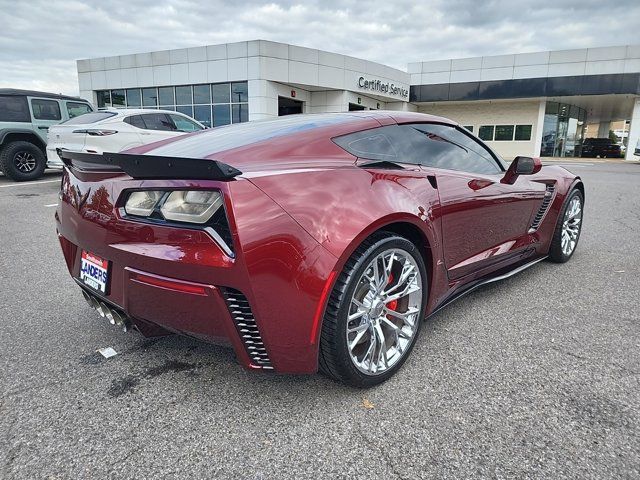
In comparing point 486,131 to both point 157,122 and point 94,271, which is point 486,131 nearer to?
point 157,122

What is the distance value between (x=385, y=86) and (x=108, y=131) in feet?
77.1

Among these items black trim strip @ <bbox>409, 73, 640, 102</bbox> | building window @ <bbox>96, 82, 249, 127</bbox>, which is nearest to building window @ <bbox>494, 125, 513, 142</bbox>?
black trim strip @ <bbox>409, 73, 640, 102</bbox>

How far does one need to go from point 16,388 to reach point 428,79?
33133mm

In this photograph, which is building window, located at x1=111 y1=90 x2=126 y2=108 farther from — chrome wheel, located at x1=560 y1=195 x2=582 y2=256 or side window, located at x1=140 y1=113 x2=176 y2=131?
chrome wheel, located at x1=560 y1=195 x2=582 y2=256

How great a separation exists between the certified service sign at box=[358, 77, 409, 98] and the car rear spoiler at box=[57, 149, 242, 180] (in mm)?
26513

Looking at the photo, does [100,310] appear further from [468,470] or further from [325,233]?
[468,470]

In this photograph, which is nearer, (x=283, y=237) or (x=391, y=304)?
(x=283, y=237)

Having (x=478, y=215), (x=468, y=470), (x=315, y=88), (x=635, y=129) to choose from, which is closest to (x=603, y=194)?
(x=478, y=215)

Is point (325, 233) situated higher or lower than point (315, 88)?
lower

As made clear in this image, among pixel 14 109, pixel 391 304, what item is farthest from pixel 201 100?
pixel 391 304

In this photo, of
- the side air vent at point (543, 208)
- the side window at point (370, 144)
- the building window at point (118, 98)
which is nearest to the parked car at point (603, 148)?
the building window at point (118, 98)

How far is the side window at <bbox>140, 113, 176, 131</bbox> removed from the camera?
9125 mm

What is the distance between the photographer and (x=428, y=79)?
31.6m

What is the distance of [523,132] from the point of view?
3123cm
